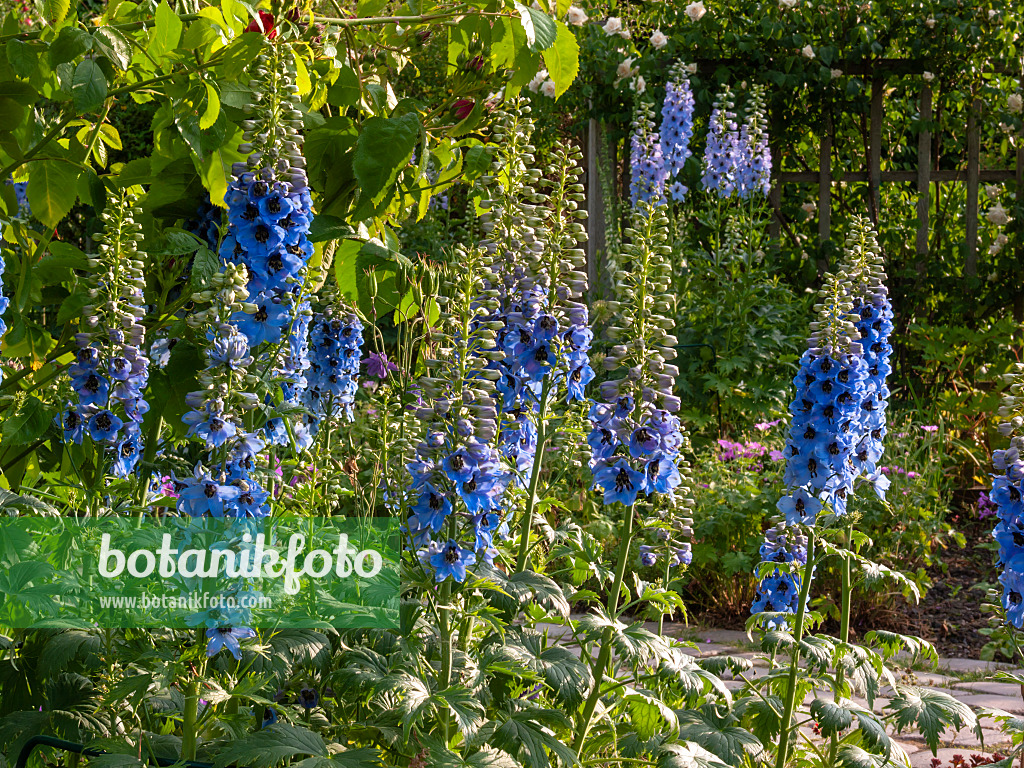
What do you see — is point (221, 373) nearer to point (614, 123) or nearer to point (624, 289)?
→ point (624, 289)

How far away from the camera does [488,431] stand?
1.79m

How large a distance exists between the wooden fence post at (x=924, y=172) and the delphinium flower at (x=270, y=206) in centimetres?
600

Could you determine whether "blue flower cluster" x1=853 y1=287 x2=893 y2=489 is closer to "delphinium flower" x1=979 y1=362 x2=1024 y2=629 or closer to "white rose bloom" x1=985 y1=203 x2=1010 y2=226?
"delphinium flower" x1=979 y1=362 x2=1024 y2=629

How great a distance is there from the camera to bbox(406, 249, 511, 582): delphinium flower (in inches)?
69.6

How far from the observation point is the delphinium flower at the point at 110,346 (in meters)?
1.83

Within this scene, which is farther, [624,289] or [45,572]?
[624,289]

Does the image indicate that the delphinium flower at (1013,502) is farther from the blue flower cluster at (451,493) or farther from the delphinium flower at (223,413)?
the delphinium flower at (223,413)

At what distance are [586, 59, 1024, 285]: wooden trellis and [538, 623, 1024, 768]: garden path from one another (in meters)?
3.67

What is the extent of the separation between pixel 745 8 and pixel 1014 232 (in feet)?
7.79

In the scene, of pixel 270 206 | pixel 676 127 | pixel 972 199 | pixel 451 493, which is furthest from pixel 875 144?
pixel 270 206

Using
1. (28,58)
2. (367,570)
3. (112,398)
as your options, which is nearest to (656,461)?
(367,570)

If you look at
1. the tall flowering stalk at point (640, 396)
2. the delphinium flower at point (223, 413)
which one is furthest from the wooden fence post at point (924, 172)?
the delphinium flower at point (223, 413)

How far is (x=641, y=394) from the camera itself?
1.98 m

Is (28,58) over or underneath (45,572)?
over
